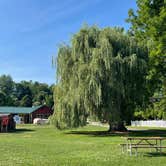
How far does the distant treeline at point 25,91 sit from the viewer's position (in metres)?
132

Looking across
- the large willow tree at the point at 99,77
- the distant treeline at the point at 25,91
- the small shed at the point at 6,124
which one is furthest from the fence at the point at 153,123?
the distant treeline at the point at 25,91

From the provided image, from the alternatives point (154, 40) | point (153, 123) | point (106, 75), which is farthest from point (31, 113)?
point (154, 40)

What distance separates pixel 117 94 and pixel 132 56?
3.50 metres

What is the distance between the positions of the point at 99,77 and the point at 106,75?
650 mm

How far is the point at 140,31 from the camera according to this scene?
2700 centimetres

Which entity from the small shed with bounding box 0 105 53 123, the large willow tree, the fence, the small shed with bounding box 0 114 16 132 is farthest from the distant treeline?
the large willow tree

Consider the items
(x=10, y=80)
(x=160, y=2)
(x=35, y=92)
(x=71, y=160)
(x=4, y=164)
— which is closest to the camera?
(x=4, y=164)

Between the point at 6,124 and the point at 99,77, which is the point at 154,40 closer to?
the point at 99,77

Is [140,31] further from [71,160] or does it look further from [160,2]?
[71,160]

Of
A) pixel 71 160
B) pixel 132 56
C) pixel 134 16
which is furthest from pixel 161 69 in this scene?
pixel 71 160

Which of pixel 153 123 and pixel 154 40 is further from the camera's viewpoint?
pixel 153 123

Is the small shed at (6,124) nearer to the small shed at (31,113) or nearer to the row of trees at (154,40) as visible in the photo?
the row of trees at (154,40)

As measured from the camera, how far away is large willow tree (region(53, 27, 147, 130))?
2755cm

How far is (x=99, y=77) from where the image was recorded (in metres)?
27.5
